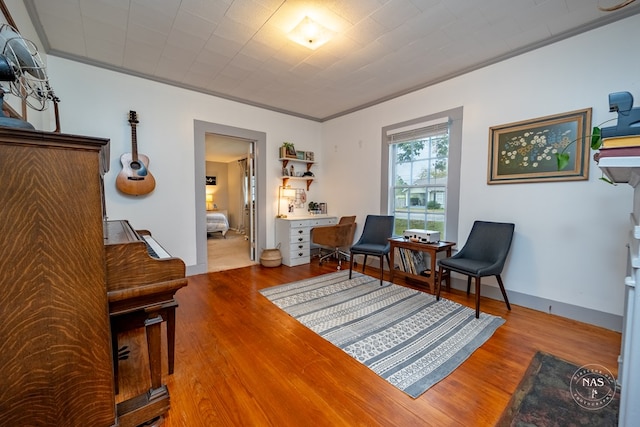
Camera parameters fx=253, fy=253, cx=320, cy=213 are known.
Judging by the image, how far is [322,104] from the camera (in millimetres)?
4180

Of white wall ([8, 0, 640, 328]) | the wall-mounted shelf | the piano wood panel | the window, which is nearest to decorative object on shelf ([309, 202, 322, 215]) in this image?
the wall-mounted shelf

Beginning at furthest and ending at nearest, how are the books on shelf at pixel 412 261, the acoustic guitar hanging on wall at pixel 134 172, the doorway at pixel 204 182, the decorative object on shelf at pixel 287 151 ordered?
the decorative object on shelf at pixel 287 151, the doorway at pixel 204 182, the books on shelf at pixel 412 261, the acoustic guitar hanging on wall at pixel 134 172

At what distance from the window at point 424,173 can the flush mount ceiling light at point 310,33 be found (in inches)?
69.4

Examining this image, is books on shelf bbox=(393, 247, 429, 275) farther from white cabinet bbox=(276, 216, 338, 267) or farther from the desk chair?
white cabinet bbox=(276, 216, 338, 267)

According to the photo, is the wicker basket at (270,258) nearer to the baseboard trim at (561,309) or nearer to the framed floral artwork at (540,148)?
the baseboard trim at (561,309)

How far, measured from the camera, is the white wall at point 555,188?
7.02 ft

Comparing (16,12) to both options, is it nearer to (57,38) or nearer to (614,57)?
(57,38)

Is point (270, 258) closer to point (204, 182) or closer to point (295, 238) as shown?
point (295, 238)

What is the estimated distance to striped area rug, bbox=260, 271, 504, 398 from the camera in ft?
5.61

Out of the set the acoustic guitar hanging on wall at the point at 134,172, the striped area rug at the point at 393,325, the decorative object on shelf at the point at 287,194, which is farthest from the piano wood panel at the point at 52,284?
the decorative object on shelf at the point at 287,194

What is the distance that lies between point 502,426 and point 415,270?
2.06 metres

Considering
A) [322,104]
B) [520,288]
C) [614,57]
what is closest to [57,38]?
[322,104]

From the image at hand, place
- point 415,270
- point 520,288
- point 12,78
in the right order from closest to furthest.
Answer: point 12,78, point 520,288, point 415,270

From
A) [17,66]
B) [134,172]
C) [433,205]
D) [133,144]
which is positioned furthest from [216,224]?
[17,66]
